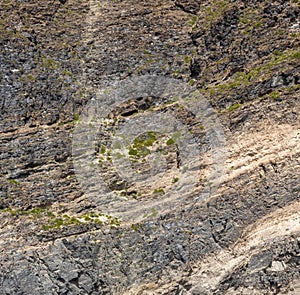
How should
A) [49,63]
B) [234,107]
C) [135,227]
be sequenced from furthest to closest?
[49,63], [234,107], [135,227]

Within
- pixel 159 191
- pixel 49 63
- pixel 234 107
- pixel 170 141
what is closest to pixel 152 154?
pixel 170 141

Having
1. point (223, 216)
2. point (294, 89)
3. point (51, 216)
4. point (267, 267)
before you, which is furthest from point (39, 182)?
point (294, 89)

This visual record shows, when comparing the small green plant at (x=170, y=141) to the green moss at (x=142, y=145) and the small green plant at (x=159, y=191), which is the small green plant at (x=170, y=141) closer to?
the green moss at (x=142, y=145)

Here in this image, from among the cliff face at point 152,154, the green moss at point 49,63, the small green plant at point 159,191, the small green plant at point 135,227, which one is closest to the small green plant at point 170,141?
the cliff face at point 152,154

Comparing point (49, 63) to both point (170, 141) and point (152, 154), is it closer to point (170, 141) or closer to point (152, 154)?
point (152, 154)

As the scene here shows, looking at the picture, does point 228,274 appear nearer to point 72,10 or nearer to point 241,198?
point 241,198

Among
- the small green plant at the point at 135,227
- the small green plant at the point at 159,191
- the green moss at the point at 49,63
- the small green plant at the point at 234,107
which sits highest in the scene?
the green moss at the point at 49,63

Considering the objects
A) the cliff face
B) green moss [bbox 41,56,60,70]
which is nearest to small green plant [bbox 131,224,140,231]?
the cliff face

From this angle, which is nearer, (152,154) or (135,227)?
(135,227)
